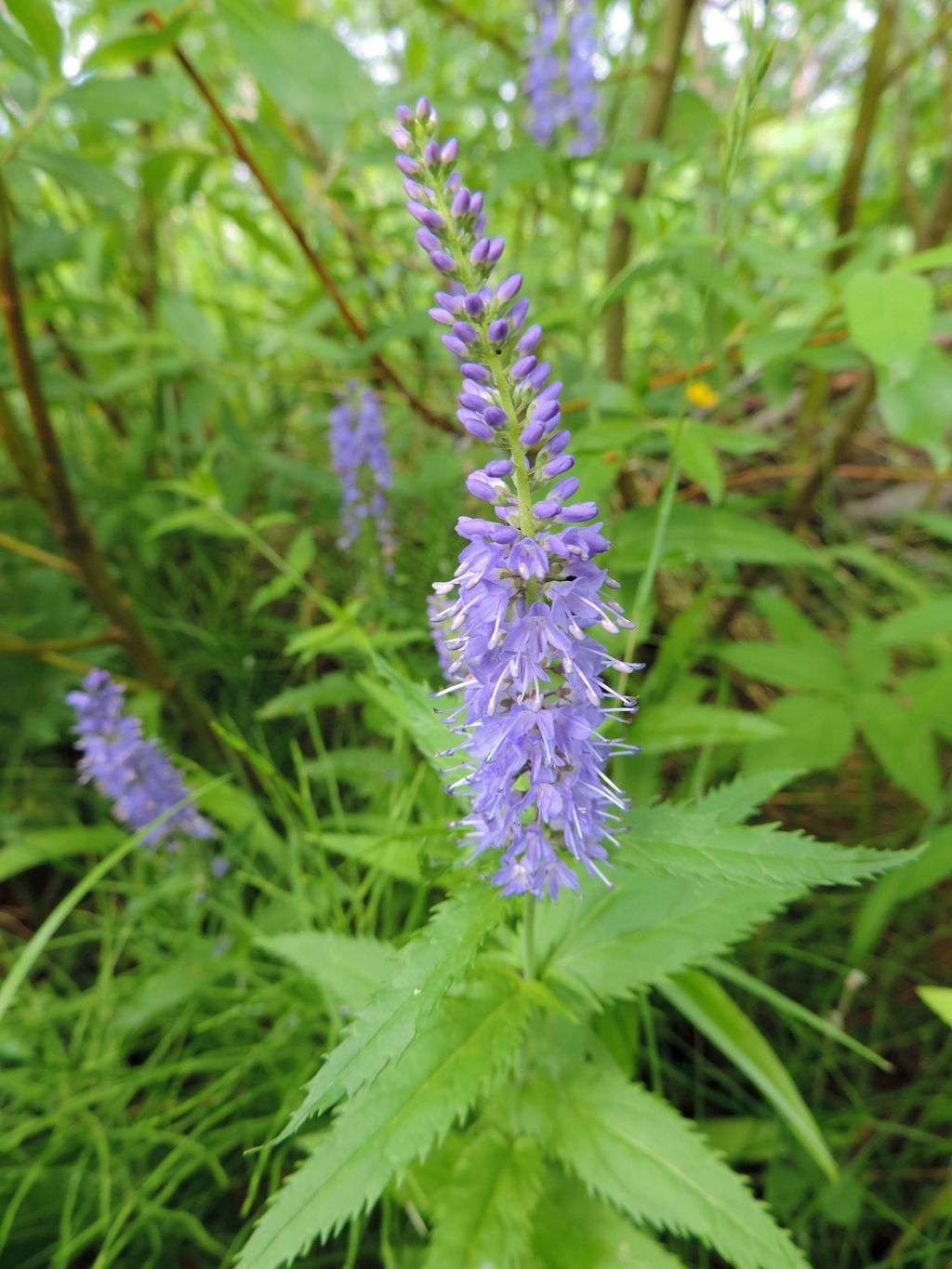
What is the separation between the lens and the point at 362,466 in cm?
280

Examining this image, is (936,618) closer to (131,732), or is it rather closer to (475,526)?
(475,526)

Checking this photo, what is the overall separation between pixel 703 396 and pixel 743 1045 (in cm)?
260

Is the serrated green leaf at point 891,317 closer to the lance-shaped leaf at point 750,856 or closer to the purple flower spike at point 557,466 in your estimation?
the purple flower spike at point 557,466

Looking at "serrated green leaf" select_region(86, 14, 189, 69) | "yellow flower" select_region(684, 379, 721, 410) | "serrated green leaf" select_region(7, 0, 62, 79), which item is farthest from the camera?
"yellow flower" select_region(684, 379, 721, 410)

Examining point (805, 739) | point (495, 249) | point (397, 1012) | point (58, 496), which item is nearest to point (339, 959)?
point (397, 1012)

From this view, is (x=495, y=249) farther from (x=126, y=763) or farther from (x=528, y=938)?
(x=126, y=763)

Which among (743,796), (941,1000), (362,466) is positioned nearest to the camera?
(743,796)

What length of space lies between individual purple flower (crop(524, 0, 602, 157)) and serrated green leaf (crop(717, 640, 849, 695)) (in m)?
1.97

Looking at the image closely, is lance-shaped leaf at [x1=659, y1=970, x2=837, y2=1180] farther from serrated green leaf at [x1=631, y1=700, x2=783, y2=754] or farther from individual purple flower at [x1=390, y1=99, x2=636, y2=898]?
individual purple flower at [x1=390, y1=99, x2=636, y2=898]

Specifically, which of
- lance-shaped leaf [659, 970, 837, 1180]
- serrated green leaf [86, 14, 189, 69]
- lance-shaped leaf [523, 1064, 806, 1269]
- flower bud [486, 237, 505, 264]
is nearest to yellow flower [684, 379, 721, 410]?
serrated green leaf [86, 14, 189, 69]

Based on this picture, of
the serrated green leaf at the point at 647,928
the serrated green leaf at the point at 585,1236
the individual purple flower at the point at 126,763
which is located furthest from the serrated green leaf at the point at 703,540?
the individual purple flower at the point at 126,763

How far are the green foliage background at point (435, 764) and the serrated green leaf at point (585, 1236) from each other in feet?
0.05

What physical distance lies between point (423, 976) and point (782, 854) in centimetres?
49

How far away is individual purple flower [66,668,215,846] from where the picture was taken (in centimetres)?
235
